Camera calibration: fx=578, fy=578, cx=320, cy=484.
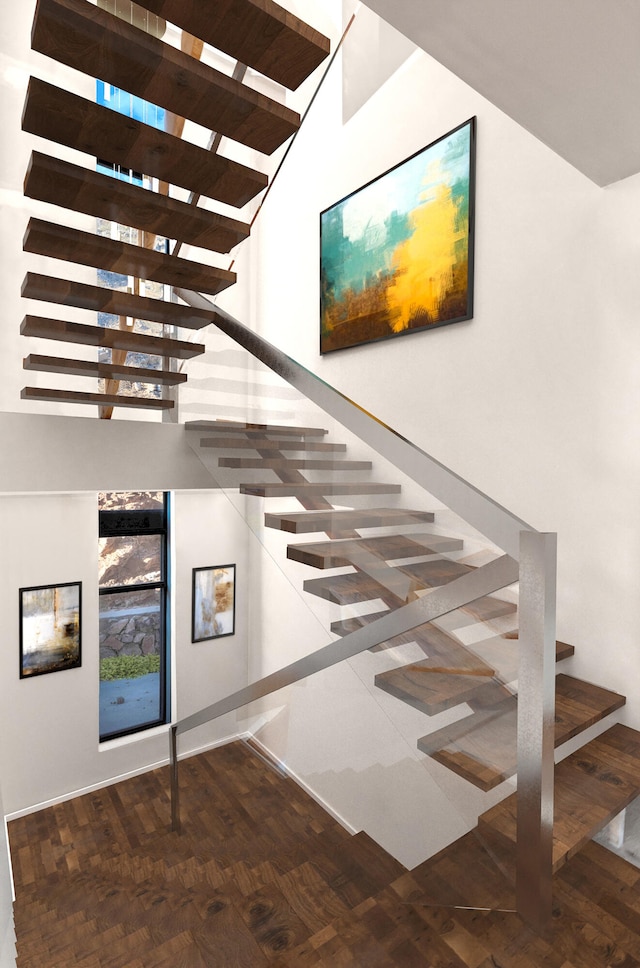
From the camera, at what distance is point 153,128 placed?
1618 millimetres

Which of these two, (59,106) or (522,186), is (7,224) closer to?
(59,106)

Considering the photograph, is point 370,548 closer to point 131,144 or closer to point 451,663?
point 451,663

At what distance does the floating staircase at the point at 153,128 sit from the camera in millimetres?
1396

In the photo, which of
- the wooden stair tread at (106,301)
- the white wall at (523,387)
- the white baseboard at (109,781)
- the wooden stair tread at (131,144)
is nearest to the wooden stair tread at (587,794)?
the white wall at (523,387)

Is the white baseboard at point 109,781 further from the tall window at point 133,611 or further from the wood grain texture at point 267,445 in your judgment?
the wood grain texture at point 267,445

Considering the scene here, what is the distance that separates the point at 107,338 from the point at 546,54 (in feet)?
6.40

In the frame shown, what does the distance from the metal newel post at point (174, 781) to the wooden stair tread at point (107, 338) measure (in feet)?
7.09

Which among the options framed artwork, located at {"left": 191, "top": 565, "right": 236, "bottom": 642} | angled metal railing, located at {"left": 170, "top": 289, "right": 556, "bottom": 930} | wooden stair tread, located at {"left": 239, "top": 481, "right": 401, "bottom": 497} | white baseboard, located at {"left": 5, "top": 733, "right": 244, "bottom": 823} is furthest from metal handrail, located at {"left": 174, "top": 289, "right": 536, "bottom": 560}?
white baseboard, located at {"left": 5, "top": 733, "right": 244, "bottom": 823}

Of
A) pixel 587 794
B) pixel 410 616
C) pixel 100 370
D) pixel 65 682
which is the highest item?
pixel 100 370

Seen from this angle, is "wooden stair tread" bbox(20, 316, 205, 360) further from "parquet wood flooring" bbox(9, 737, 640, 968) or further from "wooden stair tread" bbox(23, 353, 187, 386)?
"parquet wood flooring" bbox(9, 737, 640, 968)

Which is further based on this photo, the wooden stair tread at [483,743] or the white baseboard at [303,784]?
the white baseboard at [303,784]

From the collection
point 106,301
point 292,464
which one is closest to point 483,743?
point 292,464

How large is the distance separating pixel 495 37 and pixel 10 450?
2.63 meters

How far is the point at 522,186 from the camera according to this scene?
2.69m
